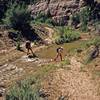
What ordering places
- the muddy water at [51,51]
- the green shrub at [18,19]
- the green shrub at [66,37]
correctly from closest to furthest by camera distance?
the muddy water at [51,51]
the green shrub at [66,37]
the green shrub at [18,19]

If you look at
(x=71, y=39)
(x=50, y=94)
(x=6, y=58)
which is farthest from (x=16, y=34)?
(x=50, y=94)

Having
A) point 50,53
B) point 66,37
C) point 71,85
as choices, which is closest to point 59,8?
point 66,37

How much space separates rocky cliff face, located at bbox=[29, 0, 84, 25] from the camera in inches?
1714

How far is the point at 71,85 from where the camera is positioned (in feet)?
67.5

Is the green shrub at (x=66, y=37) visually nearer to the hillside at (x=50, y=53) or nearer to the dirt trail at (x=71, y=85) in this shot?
the hillside at (x=50, y=53)

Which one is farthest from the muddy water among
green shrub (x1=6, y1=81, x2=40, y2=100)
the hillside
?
green shrub (x1=6, y1=81, x2=40, y2=100)

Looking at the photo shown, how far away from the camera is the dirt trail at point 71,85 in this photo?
19.1 metres

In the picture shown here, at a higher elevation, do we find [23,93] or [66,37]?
[23,93]

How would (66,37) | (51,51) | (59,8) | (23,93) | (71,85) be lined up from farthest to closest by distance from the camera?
1. (59,8)
2. (66,37)
3. (51,51)
4. (71,85)
5. (23,93)

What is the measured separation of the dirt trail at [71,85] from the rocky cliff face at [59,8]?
2083cm

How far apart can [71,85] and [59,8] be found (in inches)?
981

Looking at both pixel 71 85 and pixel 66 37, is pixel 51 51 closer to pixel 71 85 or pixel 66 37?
pixel 66 37

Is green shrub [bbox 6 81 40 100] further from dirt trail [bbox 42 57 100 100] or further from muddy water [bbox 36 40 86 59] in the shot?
muddy water [bbox 36 40 86 59]

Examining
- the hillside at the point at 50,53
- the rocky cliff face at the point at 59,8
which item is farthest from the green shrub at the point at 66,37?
the rocky cliff face at the point at 59,8
